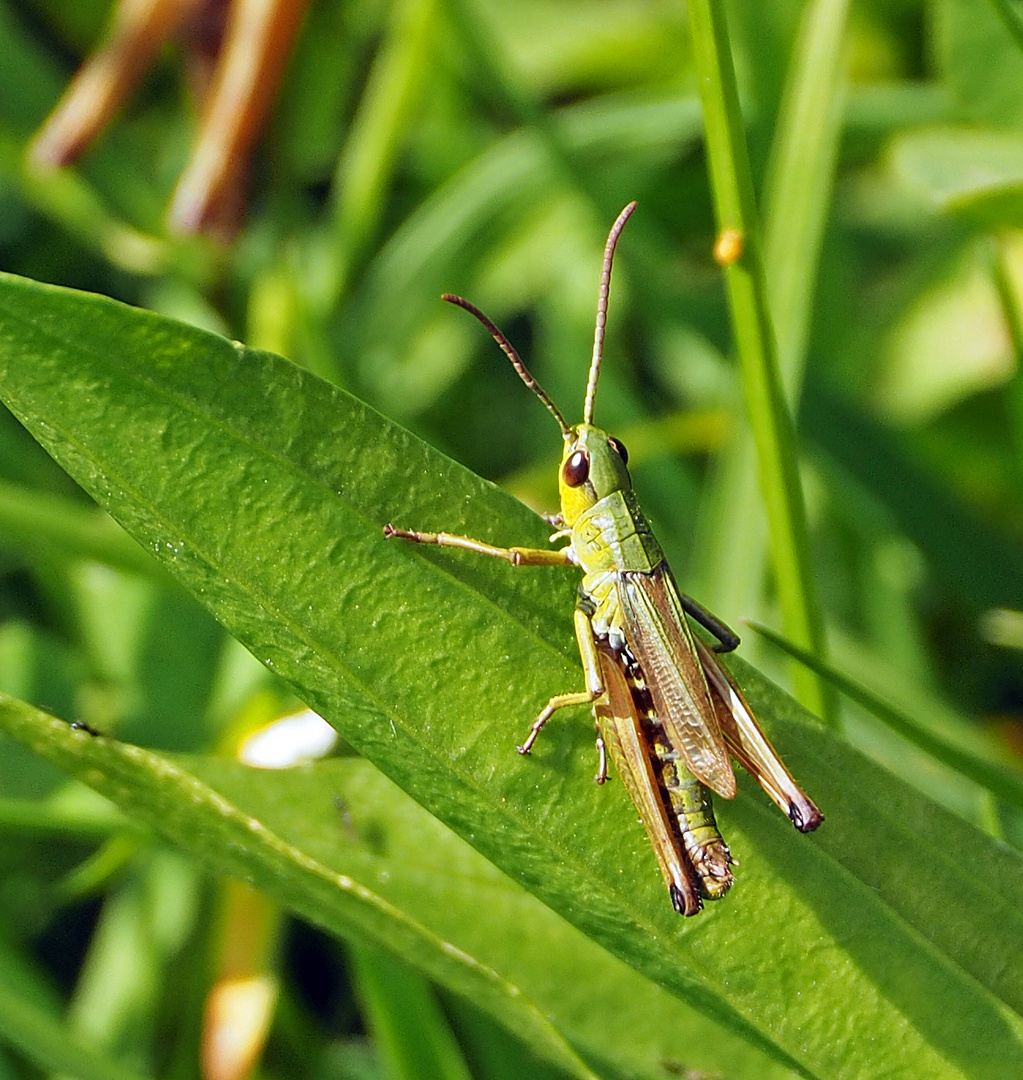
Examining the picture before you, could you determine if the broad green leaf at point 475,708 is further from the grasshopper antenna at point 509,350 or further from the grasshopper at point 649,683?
the grasshopper antenna at point 509,350

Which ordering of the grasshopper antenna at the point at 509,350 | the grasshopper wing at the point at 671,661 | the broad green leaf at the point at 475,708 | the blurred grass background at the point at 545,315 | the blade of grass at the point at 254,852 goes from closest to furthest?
the broad green leaf at the point at 475,708
the blade of grass at the point at 254,852
the grasshopper wing at the point at 671,661
the grasshopper antenna at the point at 509,350
the blurred grass background at the point at 545,315

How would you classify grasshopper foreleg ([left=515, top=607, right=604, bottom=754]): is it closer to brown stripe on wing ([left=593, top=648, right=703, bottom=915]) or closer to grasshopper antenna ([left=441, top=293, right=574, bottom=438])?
brown stripe on wing ([left=593, top=648, right=703, bottom=915])

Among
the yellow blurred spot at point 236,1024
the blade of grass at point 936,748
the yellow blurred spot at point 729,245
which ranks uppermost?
the yellow blurred spot at point 729,245

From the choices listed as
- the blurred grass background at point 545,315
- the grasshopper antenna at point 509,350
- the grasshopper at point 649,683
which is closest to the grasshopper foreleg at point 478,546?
the grasshopper at point 649,683

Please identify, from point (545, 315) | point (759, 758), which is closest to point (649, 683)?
point (759, 758)

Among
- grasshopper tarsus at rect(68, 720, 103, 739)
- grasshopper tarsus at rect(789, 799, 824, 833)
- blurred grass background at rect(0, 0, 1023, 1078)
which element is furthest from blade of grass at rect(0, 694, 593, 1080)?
blurred grass background at rect(0, 0, 1023, 1078)

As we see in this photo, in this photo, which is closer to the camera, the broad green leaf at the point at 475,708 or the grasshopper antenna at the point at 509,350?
the broad green leaf at the point at 475,708

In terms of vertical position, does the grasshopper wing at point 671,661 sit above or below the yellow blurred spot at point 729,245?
below

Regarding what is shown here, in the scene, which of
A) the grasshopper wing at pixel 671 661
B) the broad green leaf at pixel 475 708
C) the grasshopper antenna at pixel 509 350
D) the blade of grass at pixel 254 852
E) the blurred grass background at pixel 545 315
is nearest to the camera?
the broad green leaf at pixel 475 708
